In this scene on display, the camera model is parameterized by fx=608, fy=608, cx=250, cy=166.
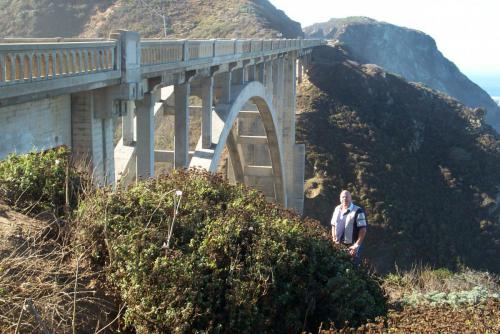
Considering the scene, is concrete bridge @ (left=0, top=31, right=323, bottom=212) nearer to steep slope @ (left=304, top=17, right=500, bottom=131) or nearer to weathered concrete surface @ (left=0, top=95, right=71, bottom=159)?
weathered concrete surface @ (left=0, top=95, right=71, bottom=159)

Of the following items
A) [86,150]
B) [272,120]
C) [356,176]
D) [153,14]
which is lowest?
[356,176]

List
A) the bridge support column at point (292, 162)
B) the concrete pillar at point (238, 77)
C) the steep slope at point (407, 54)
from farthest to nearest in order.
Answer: the steep slope at point (407, 54) → the bridge support column at point (292, 162) → the concrete pillar at point (238, 77)

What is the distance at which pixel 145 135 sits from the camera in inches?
402

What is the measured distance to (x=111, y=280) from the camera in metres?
5.58

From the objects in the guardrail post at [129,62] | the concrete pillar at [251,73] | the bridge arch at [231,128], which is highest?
the guardrail post at [129,62]

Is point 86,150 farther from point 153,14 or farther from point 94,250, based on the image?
point 153,14

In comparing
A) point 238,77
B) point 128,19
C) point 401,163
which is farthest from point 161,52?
point 128,19

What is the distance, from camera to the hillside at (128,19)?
55969mm

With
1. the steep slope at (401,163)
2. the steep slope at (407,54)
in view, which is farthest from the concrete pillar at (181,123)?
the steep slope at (407,54)

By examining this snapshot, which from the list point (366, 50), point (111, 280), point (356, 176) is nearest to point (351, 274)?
point (111, 280)

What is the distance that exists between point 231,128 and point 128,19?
43.0 meters

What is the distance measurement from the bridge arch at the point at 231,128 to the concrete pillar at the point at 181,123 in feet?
1.79

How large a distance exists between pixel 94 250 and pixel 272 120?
61.0ft

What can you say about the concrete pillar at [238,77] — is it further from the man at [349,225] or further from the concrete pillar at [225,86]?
the man at [349,225]
